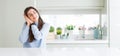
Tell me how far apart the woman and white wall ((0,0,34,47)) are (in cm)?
114

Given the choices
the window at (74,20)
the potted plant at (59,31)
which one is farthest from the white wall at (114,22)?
the potted plant at (59,31)

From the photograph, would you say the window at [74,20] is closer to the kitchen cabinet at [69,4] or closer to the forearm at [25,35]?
the kitchen cabinet at [69,4]

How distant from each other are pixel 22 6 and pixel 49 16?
645mm

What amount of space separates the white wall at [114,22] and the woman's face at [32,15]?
1.50 meters

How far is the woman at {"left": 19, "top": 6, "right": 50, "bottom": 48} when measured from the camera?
73.8 inches

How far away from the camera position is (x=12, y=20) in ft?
10.3

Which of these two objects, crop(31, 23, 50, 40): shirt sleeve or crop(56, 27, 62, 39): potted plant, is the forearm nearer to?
crop(31, 23, 50, 40): shirt sleeve

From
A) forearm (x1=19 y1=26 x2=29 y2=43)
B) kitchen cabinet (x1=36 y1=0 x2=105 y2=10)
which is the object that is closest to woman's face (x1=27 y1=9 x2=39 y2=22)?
forearm (x1=19 y1=26 x2=29 y2=43)

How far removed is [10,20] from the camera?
315cm

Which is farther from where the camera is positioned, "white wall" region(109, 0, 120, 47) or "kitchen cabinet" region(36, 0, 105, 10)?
"kitchen cabinet" region(36, 0, 105, 10)

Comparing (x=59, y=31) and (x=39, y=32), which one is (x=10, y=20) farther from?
(x=39, y=32)

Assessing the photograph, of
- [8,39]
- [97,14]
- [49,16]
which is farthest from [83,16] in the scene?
[8,39]

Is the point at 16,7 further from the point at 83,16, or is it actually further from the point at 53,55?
the point at 53,55

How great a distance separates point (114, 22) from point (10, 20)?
1623 mm
